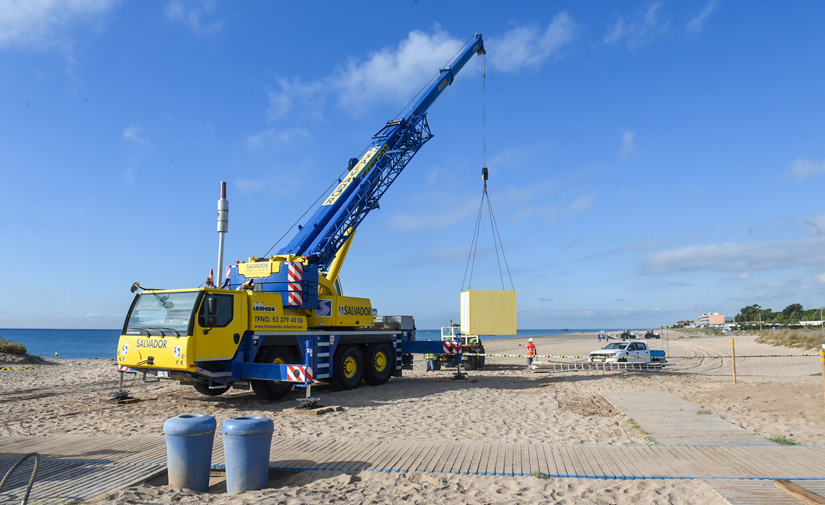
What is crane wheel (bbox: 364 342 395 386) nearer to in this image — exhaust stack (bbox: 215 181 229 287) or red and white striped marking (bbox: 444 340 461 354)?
red and white striped marking (bbox: 444 340 461 354)

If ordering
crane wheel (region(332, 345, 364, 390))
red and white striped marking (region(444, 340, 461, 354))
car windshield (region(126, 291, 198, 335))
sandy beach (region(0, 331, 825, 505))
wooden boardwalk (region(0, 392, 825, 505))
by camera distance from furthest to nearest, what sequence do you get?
red and white striped marking (region(444, 340, 461, 354))
crane wheel (region(332, 345, 364, 390))
car windshield (region(126, 291, 198, 335))
wooden boardwalk (region(0, 392, 825, 505))
sandy beach (region(0, 331, 825, 505))

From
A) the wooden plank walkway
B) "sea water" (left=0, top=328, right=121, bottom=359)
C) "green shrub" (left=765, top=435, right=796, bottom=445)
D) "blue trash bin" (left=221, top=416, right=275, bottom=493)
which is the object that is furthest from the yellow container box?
"sea water" (left=0, top=328, right=121, bottom=359)

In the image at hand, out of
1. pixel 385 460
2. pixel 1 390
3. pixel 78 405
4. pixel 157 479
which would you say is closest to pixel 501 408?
pixel 385 460

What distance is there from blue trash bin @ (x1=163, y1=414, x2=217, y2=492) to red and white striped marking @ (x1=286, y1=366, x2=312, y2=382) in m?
5.87

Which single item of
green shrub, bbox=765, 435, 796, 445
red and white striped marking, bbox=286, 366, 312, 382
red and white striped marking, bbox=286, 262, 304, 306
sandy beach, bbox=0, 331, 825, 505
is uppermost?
red and white striped marking, bbox=286, 262, 304, 306

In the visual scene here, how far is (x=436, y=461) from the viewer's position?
682 cm

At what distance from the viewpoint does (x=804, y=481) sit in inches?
231

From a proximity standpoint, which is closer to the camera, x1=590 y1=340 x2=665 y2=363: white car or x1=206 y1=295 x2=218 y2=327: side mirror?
x1=206 y1=295 x2=218 y2=327: side mirror

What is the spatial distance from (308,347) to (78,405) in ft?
17.8

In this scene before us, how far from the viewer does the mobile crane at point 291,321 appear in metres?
11.5

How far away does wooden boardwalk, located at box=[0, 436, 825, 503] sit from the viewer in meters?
6.09

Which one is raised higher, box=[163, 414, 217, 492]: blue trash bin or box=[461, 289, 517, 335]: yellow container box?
box=[461, 289, 517, 335]: yellow container box

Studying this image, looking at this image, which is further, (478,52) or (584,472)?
(478,52)

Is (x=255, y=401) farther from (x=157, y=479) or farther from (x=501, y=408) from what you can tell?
(x=157, y=479)
